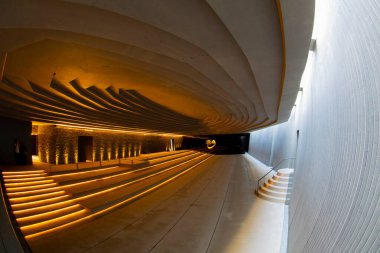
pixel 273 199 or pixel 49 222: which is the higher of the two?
pixel 49 222

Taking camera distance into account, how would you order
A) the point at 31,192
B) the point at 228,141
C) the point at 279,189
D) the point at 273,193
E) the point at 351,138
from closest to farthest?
1. the point at 351,138
2. the point at 31,192
3. the point at 273,193
4. the point at 279,189
5. the point at 228,141

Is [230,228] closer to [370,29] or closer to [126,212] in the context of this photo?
[126,212]

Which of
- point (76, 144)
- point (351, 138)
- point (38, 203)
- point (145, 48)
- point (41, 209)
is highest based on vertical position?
point (145, 48)

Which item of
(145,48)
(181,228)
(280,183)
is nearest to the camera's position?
(145,48)

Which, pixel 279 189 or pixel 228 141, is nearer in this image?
pixel 279 189

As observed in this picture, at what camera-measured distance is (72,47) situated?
3824 mm

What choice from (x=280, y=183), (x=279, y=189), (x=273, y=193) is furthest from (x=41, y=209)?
(x=280, y=183)

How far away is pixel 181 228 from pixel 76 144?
952cm

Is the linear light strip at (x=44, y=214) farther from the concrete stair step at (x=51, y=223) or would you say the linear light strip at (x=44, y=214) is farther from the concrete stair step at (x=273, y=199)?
the concrete stair step at (x=273, y=199)

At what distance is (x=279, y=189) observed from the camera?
355 inches

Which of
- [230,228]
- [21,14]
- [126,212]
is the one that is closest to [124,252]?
[126,212]

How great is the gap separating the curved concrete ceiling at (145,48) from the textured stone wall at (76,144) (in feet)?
17.1

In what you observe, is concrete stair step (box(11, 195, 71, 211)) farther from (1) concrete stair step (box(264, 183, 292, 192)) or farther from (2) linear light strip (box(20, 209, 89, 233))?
(1) concrete stair step (box(264, 183, 292, 192))

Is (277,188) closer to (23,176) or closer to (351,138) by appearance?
(351,138)
